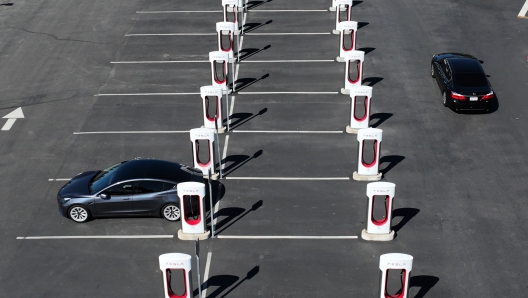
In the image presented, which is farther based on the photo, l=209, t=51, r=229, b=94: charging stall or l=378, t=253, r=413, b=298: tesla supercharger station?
l=209, t=51, r=229, b=94: charging stall

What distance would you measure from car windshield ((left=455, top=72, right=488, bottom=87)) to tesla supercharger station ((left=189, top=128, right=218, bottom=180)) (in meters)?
8.89

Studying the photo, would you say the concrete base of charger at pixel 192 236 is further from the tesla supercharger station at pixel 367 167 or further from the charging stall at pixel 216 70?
the charging stall at pixel 216 70

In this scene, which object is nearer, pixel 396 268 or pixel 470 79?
pixel 396 268

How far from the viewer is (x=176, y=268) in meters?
14.8

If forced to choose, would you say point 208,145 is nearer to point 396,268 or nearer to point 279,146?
point 279,146

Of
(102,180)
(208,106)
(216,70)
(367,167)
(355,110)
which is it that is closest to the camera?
(102,180)

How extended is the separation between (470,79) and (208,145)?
9402 mm

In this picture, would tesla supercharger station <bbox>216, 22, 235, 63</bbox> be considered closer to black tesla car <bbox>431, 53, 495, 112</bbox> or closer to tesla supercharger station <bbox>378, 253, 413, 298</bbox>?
black tesla car <bbox>431, 53, 495, 112</bbox>

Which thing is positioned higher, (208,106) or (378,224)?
(208,106)

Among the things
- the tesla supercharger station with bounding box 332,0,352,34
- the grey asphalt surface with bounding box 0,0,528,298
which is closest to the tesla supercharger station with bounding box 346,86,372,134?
the grey asphalt surface with bounding box 0,0,528,298

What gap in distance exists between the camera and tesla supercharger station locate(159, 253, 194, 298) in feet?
48.2

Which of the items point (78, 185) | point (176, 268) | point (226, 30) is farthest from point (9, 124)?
point (176, 268)

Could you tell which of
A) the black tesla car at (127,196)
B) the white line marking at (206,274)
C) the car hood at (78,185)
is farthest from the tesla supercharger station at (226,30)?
the white line marking at (206,274)

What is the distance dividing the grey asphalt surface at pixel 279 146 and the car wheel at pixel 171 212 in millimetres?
315
